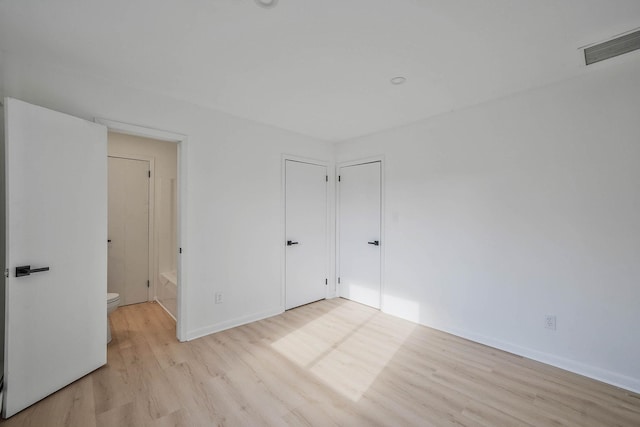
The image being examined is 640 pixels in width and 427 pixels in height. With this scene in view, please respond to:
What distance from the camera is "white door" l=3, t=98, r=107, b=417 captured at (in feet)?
5.66

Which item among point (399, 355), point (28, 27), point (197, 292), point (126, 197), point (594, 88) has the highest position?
point (28, 27)

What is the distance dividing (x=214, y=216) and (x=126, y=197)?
1772mm

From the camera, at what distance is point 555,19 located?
1577 millimetres

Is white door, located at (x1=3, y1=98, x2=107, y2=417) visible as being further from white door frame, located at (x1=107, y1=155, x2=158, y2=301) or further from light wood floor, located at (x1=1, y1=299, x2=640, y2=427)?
white door frame, located at (x1=107, y1=155, x2=158, y2=301)

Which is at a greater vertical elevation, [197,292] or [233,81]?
[233,81]

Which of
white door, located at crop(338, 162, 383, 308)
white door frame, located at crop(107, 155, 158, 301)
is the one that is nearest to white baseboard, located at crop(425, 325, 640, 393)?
white door, located at crop(338, 162, 383, 308)

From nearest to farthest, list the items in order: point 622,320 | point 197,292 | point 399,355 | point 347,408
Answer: point 347,408
point 622,320
point 399,355
point 197,292

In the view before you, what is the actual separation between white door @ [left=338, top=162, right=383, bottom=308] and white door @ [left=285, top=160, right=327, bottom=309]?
11.6 inches

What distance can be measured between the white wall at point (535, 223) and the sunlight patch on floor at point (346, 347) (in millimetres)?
591

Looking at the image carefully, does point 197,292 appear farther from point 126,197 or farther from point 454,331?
point 454,331

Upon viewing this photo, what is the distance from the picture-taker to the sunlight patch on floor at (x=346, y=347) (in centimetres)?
215

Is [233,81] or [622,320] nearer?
[622,320]

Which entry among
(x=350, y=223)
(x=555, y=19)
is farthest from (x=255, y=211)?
(x=555, y=19)

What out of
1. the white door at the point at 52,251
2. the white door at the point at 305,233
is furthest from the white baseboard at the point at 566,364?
the white door at the point at 52,251
